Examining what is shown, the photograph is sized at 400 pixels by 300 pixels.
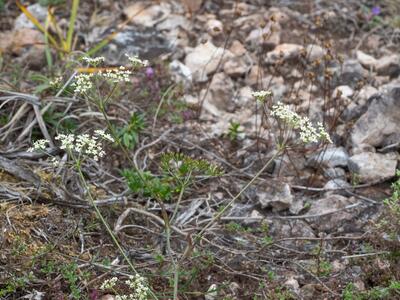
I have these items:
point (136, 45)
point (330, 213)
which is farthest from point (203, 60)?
point (330, 213)

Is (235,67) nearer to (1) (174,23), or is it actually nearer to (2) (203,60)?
(2) (203,60)

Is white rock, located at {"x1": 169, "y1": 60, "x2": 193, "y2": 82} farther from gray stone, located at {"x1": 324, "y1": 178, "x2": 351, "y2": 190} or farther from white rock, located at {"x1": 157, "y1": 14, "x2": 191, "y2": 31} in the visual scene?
gray stone, located at {"x1": 324, "y1": 178, "x2": 351, "y2": 190}

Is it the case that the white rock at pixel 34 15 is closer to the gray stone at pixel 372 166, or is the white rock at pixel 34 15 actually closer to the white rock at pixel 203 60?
the white rock at pixel 203 60

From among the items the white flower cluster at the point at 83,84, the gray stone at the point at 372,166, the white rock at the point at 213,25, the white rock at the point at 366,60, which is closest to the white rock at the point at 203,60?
the white rock at the point at 213,25

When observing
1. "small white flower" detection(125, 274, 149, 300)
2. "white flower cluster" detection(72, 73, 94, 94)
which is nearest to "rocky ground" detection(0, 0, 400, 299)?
"small white flower" detection(125, 274, 149, 300)

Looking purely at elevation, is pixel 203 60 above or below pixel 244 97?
above

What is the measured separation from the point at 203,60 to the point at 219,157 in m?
1.17

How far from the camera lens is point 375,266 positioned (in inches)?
121

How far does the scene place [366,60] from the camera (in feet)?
16.3

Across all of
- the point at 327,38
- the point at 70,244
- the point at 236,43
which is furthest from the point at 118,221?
the point at 327,38

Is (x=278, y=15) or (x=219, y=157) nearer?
(x=219, y=157)

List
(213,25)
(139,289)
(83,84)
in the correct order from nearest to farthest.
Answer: (139,289), (83,84), (213,25)

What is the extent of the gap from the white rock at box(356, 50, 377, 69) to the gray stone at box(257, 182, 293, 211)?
1737 mm

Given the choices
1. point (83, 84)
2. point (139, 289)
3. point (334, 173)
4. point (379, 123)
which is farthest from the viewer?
point (379, 123)
